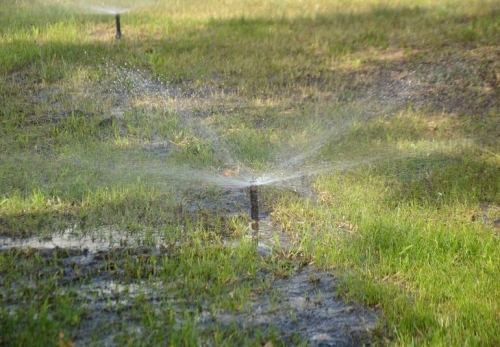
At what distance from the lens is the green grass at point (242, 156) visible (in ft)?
13.9

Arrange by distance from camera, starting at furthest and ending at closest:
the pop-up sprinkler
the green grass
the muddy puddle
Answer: the pop-up sprinkler, the green grass, the muddy puddle

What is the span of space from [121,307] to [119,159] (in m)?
2.57

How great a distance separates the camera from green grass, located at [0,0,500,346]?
423 cm

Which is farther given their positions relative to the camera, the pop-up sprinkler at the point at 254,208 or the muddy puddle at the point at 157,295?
the pop-up sprinkler at the point at 254,208

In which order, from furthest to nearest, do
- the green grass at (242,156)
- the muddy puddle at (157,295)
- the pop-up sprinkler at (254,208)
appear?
1. the pop-up sprinkler at (254,208)
2. the green grass at (242,156)
3. the muddy puddle at (157,295)

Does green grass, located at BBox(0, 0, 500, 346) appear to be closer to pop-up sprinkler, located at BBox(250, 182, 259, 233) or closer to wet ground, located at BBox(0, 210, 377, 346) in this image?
wet ground, located at BBox(0, 210, 377, 346)

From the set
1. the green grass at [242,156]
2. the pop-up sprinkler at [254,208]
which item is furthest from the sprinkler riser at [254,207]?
the green grass at [242,156]

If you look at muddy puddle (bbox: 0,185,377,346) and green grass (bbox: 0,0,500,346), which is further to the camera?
green grass (bbox: 0,0,500,346)

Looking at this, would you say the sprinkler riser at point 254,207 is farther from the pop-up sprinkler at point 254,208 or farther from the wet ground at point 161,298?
the wet ground at point 161,298

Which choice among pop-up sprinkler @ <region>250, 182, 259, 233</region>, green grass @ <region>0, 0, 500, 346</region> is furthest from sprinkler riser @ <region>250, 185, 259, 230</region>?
green grass @ <region>0, 0, 500, 346</region>

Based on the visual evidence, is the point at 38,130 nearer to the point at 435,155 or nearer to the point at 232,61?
the point at 232,61

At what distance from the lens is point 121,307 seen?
4125 mm

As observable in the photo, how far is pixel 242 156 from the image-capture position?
665 centimetres

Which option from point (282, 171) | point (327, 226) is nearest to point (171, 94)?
point (282, 171)
